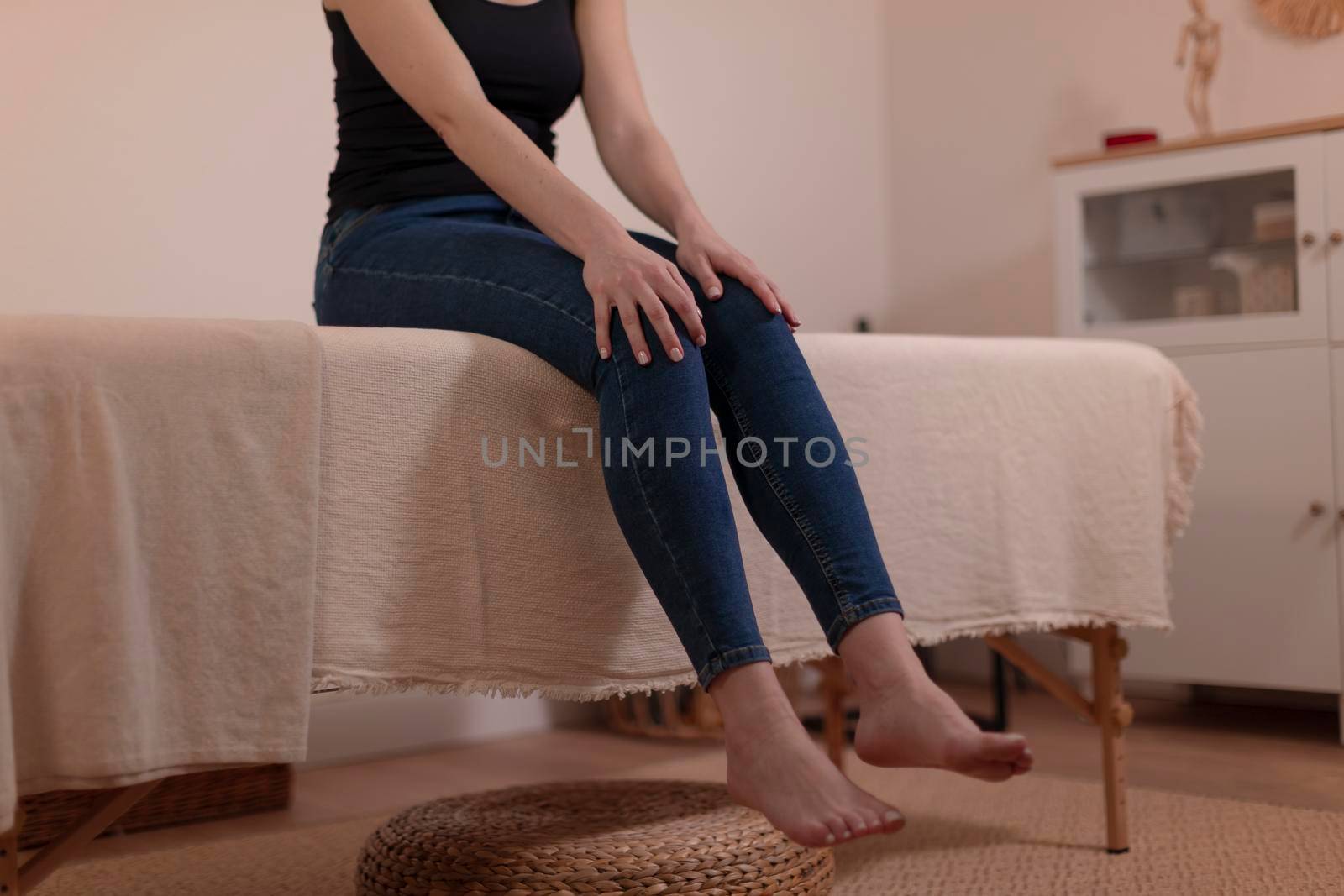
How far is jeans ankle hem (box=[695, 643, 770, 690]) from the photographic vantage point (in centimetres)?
98

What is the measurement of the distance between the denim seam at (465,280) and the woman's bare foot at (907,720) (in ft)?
1.15

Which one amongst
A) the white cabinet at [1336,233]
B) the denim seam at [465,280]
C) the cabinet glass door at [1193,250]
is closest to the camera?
the denim seam at [465,280]

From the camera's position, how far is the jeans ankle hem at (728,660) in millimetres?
982

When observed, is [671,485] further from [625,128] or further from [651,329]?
[625,128]

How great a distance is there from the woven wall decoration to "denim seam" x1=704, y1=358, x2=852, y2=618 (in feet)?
6.96

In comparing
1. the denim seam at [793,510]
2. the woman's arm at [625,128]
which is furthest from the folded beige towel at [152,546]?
the woman's arm at [625,128]

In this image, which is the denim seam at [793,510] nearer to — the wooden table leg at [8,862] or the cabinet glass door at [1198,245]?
the wooden table leg at [8,862]

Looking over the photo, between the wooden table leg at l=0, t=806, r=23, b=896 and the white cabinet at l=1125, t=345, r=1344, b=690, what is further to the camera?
the white cabinet at l=1125, t=345, r=1344, b=690

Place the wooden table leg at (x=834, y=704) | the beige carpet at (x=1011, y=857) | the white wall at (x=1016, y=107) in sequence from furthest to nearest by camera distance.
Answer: the white wall at (x=1016, y=107)
the wooden table leg at (x=834, y=704)
the beige carpet at (x=1011, y=857)

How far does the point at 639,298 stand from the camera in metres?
1.07

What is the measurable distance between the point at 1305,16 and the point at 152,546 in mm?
2586

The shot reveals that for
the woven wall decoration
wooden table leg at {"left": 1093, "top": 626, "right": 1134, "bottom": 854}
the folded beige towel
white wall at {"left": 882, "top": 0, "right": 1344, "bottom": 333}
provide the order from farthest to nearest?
1. white wall at {"left": 882, "top": 0, "right": 1344, "bottom": 333}
2. the woven wall decoration
3. wooden table leg at {"left": 1093, "top": 626, "right": 1134, "bottom": 854}
4. the folded beige towel

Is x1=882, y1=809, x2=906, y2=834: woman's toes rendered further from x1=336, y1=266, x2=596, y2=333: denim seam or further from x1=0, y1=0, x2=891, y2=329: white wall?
x1=0, y1=0, x2=891, y2=329: white wall

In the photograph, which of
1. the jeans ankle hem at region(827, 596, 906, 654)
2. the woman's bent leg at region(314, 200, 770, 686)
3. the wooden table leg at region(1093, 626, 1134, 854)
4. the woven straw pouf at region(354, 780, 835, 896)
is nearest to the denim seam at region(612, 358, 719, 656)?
the woman's bent leg at region(314, 200, 770, 686)
